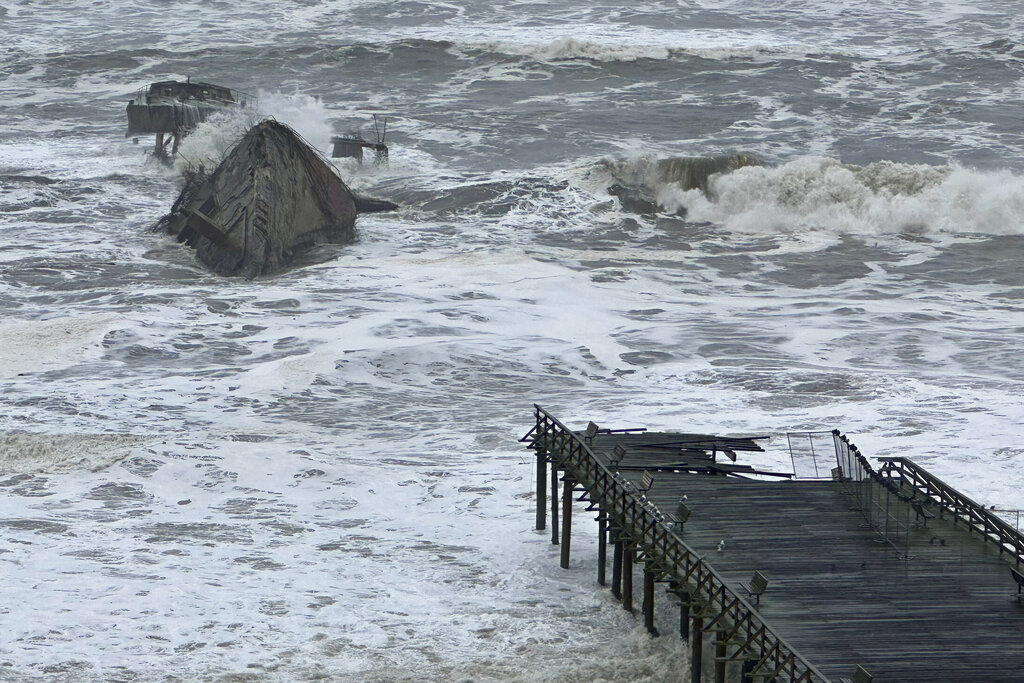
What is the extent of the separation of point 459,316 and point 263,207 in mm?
9725

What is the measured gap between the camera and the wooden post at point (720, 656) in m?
14.6

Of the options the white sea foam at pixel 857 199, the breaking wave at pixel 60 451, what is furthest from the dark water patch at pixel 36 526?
the white sea foam at pixel 857 199

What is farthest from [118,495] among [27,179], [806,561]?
[27,179]

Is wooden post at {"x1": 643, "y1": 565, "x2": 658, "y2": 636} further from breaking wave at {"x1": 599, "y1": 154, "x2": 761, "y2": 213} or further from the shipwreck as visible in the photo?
the shipwreck

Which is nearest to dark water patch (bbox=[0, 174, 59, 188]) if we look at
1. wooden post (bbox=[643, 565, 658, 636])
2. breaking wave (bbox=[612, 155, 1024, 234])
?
breaking wave (bbox=[612, 155, 1024, 234])

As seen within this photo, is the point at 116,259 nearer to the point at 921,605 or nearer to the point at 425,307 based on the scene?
the point at 425,307

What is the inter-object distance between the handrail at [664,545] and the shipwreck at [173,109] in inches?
1587

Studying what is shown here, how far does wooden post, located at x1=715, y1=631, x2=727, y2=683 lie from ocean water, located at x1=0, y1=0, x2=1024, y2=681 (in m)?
2.33

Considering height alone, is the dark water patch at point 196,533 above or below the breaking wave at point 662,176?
below

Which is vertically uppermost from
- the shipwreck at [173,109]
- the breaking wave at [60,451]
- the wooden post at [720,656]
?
the shipwreck at [173,109]

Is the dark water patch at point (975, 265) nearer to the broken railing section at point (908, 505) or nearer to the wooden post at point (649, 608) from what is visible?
the broken railing section at point (908, 505)

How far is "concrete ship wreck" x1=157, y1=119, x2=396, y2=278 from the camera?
42.2m

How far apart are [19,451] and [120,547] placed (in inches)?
214

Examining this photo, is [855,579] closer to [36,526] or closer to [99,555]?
[99,555]
